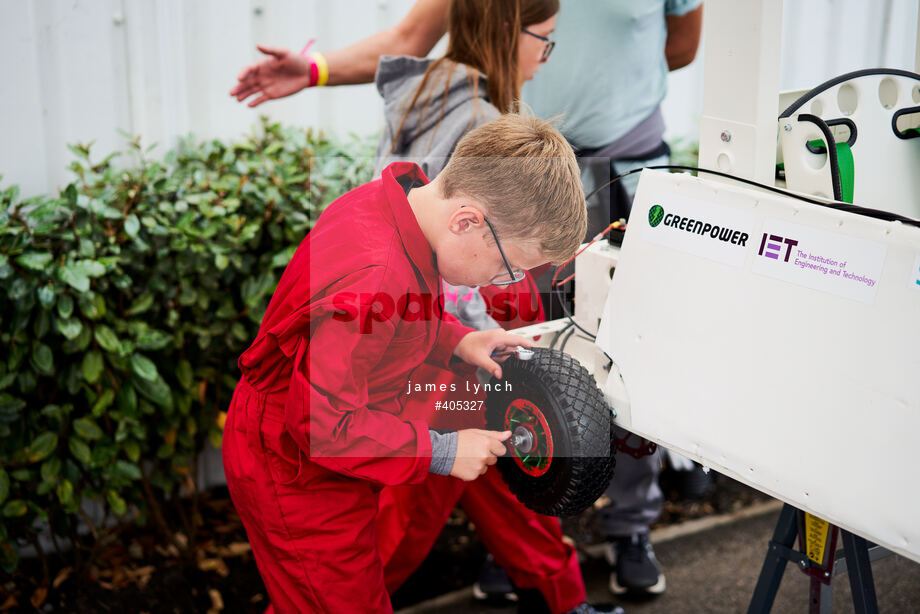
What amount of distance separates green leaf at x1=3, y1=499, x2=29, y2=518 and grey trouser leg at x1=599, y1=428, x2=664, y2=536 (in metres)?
1.86

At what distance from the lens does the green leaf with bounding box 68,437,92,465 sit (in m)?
2.43

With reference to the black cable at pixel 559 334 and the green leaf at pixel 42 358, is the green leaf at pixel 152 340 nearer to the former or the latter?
the green leaf at pixel 42 358

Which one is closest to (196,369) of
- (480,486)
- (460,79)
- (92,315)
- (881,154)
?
(92,315)

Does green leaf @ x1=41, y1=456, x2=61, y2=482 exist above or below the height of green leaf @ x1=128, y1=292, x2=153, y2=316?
below

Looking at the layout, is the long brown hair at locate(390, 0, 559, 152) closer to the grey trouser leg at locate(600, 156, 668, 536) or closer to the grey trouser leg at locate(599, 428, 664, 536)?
the grey trouser leg at locate(600, 156, 668, 536)

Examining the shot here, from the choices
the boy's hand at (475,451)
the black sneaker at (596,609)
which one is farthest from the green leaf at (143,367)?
the black sneaker at (596,609)

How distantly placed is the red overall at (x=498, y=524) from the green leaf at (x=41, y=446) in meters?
1.07

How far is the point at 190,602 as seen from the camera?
262cm

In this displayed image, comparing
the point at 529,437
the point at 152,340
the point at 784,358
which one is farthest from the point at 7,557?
the point at 784,358

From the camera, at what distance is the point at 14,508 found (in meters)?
2.36

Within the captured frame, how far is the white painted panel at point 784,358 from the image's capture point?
1.18m

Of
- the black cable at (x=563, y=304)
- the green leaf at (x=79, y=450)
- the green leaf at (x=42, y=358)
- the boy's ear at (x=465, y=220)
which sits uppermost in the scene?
the boy's ear at (x=465, y=220)

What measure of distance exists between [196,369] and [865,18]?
3.98m

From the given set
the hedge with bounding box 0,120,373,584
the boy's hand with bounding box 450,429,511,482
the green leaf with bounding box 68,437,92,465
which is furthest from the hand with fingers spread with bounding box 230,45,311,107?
the boy's hand with bounding box 450,429,511,482
